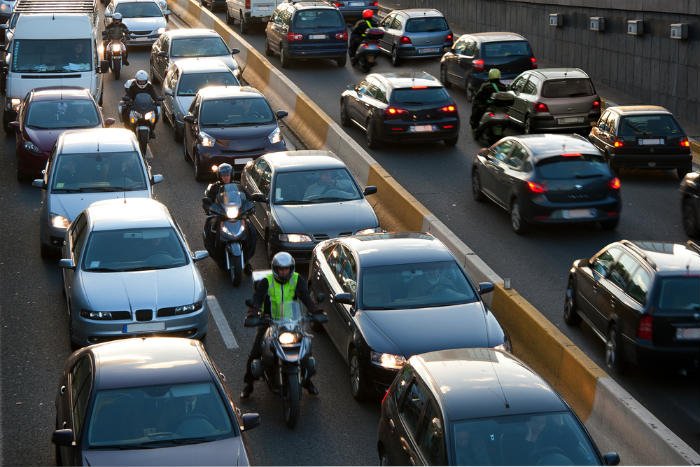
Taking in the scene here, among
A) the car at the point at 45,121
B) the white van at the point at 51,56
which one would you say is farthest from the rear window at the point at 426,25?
the car at the point at 45,121

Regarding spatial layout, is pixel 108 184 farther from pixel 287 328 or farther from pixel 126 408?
pixel 126 408

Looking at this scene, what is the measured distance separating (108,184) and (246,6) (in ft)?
77.8

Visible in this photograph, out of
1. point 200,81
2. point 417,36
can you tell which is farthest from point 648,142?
point 417,36

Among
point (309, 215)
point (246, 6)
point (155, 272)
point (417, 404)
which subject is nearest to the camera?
point (417, 404)

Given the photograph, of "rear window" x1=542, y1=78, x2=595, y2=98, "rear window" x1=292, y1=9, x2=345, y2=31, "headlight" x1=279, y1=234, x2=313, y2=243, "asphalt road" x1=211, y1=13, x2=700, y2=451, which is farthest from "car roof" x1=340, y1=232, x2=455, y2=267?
"rear window" x1=292, y1=9, x2=345, y2=31

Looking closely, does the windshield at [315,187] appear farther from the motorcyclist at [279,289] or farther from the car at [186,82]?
the car at [186,82]

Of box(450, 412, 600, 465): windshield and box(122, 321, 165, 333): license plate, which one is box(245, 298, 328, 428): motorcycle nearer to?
box(122, 321, 165, 333): license plate

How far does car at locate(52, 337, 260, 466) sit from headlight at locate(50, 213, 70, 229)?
7.89m

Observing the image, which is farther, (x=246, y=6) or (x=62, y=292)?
(x=246, y=6)

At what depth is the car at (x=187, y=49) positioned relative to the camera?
3325 centimetres

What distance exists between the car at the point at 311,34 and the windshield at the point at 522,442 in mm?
27210

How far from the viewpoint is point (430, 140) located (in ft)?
88.7

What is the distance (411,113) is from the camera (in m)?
26.8

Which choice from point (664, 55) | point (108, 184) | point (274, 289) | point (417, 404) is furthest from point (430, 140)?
point (417, 404)
